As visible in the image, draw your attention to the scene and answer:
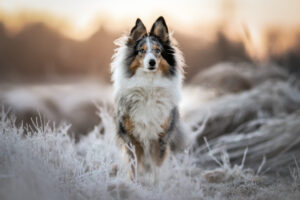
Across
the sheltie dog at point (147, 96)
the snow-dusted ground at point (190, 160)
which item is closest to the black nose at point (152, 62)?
the sheltie dog at point (147, 96)

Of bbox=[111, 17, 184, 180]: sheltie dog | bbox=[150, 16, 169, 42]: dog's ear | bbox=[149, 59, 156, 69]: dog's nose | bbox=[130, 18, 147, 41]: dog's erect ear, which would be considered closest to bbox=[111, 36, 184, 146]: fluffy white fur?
bbox=[111, 17, 184, 180]: sheltie dog

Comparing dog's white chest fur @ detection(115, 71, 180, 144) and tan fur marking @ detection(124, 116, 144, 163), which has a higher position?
dog's white chest fur @ detection(115, 71, 180, 144)

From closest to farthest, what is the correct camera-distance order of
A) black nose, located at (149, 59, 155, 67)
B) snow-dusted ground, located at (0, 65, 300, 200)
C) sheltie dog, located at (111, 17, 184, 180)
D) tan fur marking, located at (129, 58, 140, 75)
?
snow-dusted ground, located at (0, 65, 300, 200), black nose, located at (149, 59, 155, 67), sheltie dog, located at (111, 17, 184, 180), tan fur marking, located at (129, 58, 140, 75)

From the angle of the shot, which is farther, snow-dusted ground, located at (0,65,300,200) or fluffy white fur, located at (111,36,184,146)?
fluffy white fur, located at (111,36,184,146)

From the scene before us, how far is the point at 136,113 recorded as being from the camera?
4344 mm

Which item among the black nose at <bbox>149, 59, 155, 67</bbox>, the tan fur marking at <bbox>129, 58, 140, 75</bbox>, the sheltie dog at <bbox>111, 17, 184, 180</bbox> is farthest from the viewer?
the tan fur marking at <bbox>129, 58, 140, 75</bbox>

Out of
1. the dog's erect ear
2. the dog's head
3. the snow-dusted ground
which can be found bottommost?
the snow-dusted ground

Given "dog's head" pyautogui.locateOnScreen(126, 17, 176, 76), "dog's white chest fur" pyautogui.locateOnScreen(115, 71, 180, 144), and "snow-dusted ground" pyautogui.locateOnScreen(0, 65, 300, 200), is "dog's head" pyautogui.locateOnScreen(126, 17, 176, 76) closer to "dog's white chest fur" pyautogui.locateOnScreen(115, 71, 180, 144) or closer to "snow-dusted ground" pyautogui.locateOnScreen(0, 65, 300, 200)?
"dog's white chest fur" pyautogui.locateOnScreen(115, 71, 180, 144)

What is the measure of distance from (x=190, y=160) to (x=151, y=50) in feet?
5.51

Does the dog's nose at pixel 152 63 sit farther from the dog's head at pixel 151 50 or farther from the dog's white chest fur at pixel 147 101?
the dog's white chest fur at pixel 147 101

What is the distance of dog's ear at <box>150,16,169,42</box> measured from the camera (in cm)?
450

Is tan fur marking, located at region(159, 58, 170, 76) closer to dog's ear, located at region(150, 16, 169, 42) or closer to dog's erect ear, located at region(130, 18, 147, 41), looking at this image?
dog's ear, located at region(150, 16, 169, 42)

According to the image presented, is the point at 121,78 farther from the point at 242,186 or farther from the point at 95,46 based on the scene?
the point at 95,46

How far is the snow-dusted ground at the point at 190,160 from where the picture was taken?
3.21 metres
